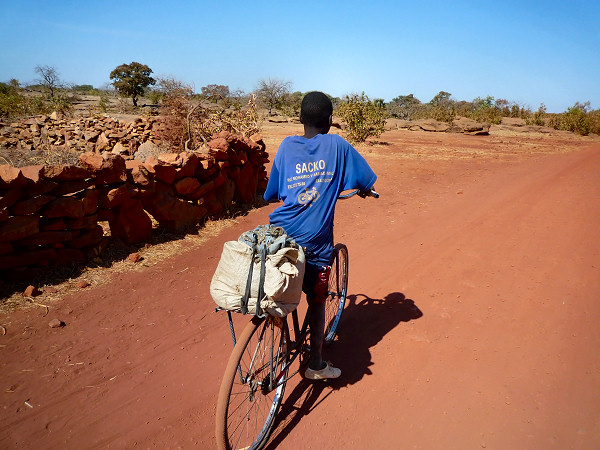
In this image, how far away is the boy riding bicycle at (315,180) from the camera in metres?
2.41

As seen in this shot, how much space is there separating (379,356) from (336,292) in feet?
2.36

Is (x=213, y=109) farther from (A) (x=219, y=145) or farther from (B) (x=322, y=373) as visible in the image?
(B) (x=322, y=373)

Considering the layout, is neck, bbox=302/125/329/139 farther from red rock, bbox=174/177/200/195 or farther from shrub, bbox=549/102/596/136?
shrub, bbox=549/102/596/136

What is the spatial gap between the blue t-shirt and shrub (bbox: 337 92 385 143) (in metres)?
15.6

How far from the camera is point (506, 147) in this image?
61.9 ft

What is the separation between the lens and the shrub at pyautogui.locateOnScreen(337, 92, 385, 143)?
17.3m

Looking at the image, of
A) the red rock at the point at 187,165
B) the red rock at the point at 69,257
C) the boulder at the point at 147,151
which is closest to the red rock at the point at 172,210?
the red rock at the point at 187,165

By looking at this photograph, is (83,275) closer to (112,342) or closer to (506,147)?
(112,342)

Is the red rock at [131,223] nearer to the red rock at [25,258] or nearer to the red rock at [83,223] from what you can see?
the red rock at [83,223]

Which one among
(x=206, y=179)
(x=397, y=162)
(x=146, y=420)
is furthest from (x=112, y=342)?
(x=397, y=162)

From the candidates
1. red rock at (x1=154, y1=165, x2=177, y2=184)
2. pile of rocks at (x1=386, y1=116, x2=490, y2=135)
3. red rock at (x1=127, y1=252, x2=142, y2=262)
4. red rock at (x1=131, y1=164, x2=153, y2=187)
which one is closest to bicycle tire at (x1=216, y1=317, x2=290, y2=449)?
red rock at (x1=127, y1=252, x2=142, y2=262)

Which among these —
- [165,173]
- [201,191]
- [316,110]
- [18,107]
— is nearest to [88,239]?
[165,173]

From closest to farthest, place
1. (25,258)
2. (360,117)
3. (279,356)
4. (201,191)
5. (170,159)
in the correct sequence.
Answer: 1. (279,356)
2. (25,258)
3. (170,159)
4. (201,191)
5. (360,117)

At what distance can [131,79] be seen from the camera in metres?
32.7
